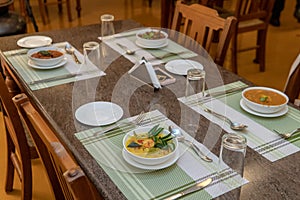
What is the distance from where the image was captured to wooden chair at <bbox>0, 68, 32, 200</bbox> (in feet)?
5.10

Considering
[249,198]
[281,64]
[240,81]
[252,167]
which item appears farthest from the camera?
[281,64]

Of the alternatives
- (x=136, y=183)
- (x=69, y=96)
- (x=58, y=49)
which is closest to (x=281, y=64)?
(x=58, y=49)

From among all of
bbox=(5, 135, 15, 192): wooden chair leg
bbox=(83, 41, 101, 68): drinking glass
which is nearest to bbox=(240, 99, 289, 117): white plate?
bbox=(83, 41, 101, 68): drinking glass

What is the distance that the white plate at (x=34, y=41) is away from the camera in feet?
6.70

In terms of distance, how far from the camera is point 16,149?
1.87 metres

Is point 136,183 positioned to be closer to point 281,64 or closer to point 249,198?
point 249,198

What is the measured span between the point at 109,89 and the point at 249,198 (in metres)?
0.78

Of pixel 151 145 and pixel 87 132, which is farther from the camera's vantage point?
pixel 87 132

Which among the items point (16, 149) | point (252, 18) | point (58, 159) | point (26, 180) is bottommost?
point (26, 180)

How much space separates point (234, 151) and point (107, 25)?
1.20 m

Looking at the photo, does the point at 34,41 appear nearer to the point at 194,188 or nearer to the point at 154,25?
the point at 194,188

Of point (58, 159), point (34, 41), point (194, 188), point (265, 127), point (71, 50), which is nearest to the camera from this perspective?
point (58, 159)

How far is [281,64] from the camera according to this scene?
3.70 m

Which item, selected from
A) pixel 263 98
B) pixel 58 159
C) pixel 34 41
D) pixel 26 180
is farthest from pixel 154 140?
pixel 34 41
